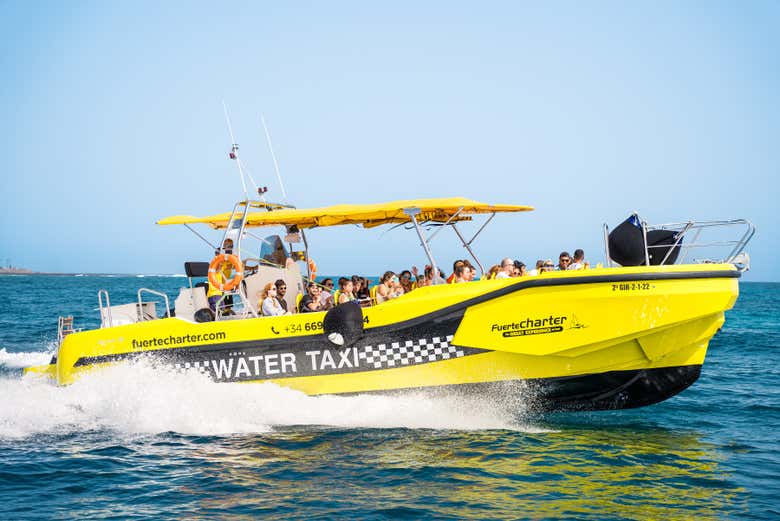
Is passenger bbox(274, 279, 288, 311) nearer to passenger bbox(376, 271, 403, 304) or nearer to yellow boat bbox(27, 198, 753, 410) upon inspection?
yellow boat bbox(27, 198, 753, 410)

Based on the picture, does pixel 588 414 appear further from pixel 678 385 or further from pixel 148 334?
pixel 148 334

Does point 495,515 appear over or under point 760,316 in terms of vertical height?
over

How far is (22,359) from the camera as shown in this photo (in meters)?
15.0

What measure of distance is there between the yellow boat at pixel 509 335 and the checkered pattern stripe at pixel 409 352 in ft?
0.04

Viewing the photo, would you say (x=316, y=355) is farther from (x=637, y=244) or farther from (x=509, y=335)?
(x=637, y=244)

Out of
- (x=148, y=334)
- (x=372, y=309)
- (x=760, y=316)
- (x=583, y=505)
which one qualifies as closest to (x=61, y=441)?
(x=148, y=334)

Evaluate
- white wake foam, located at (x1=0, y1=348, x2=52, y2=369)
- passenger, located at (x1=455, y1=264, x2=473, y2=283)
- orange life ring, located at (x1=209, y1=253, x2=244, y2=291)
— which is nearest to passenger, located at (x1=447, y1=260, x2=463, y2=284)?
passenger, located at (x1=455, y1=264, x2=473, y2=283)

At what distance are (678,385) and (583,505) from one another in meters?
2.87

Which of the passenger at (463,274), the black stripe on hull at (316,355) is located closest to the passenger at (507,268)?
the passenger at (463,274)

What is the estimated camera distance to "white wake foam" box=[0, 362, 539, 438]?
25.2 feet

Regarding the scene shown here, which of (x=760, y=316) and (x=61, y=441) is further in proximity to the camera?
(x=760, y=316)

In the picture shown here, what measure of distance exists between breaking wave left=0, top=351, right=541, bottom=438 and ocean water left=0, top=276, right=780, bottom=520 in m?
0.02

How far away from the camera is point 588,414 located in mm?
8695

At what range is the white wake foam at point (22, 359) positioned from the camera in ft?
47.1
